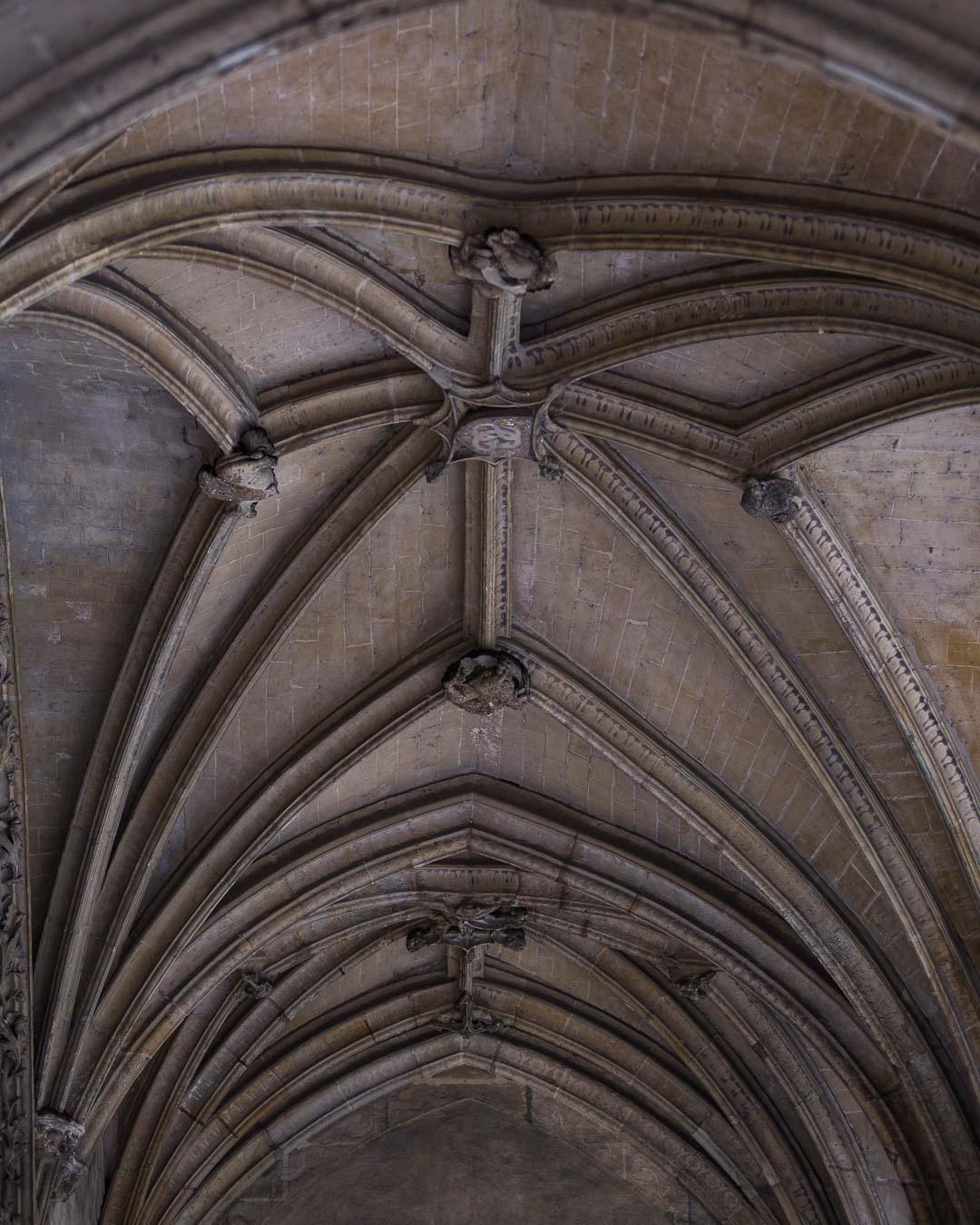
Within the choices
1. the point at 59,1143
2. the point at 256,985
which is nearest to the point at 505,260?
the point at 59,1143

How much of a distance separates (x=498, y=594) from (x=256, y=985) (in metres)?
5.80

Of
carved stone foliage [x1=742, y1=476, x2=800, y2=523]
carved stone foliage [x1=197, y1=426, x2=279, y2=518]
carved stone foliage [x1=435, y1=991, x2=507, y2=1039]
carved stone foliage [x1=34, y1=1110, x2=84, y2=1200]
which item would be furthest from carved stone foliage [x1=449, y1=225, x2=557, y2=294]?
carved stone foliage [x1=435, y1=991, x2=507, y2=1039]

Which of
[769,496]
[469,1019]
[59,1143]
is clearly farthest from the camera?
[469,1019]

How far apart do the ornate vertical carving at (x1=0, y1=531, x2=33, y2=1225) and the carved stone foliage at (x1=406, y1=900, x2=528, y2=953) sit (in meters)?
5.56

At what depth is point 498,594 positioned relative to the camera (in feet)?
45.1

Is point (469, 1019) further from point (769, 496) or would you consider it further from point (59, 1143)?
point (769, 496)

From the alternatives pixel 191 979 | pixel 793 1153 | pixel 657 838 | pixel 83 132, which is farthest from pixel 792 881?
pixel 83 132

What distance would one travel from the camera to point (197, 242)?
393 inches

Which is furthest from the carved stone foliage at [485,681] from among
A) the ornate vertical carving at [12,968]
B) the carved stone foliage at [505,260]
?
the carved stone foliage at [505,260]

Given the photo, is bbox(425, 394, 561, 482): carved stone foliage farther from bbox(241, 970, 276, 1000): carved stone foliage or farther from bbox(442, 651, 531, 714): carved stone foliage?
bbox(241, 970, 276, 1000): carved stone foliage

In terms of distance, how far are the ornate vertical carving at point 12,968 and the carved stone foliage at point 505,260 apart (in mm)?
3378

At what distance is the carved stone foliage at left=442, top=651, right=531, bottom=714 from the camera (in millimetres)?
14008

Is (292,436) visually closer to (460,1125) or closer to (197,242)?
(197,242)

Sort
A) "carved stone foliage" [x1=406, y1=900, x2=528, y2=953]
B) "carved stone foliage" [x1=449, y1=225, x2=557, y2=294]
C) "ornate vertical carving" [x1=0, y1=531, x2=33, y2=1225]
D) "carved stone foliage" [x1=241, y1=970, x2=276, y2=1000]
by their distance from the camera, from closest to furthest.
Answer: "carved stone foliage" [x1=449, y1=225, x2=557, y2=294]
"ornate vertical carving" [x1=0, y1=531, x2=33, y2=1225]
"carved stone foliage" [x1=406, y1=900, x2=528, y2=953]
"carved stone foliage" [x1=241, y1=970, x2=276, y2=1000]
